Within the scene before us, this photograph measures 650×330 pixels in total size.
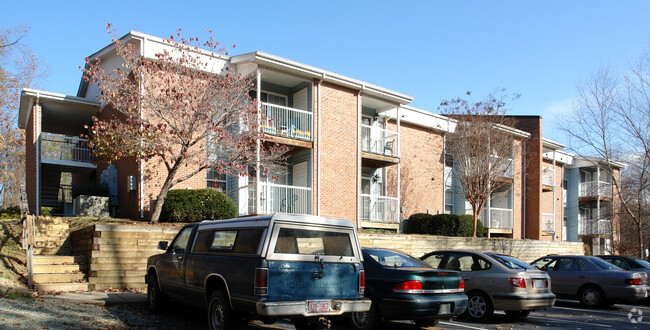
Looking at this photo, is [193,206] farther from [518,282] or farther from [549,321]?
[549,321]

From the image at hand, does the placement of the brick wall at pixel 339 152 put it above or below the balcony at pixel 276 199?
above

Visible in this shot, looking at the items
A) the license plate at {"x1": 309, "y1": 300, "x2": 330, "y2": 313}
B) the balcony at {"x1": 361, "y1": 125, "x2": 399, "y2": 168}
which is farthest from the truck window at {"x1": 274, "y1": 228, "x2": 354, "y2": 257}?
the balcony at {"x1": 361, "y1": 125, "x2": 399, "y2": 168}

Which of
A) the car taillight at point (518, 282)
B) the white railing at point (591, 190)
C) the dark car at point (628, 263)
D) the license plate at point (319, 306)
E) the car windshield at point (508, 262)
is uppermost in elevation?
the white railing at point (591, 190)

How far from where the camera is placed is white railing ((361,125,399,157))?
22.2 m

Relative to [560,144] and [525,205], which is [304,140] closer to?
[525,205]

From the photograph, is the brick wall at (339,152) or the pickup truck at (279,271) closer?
the pickup truck at (279,271)

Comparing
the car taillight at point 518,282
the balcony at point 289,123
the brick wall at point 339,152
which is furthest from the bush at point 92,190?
the car taillight at point 518,282

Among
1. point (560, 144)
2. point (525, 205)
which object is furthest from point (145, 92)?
point (560, 144)

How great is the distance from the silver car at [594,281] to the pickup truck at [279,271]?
899cm

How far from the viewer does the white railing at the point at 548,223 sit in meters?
33.2

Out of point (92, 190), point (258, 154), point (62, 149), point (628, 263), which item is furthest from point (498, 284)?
point (62, 149)

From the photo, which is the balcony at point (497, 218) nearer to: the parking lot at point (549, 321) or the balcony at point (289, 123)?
the balcony at point (289, 123)

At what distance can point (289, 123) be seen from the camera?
1948 cm

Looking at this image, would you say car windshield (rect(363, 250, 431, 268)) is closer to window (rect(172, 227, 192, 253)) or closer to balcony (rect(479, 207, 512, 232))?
window (rect(172, 227, 192, 253))
